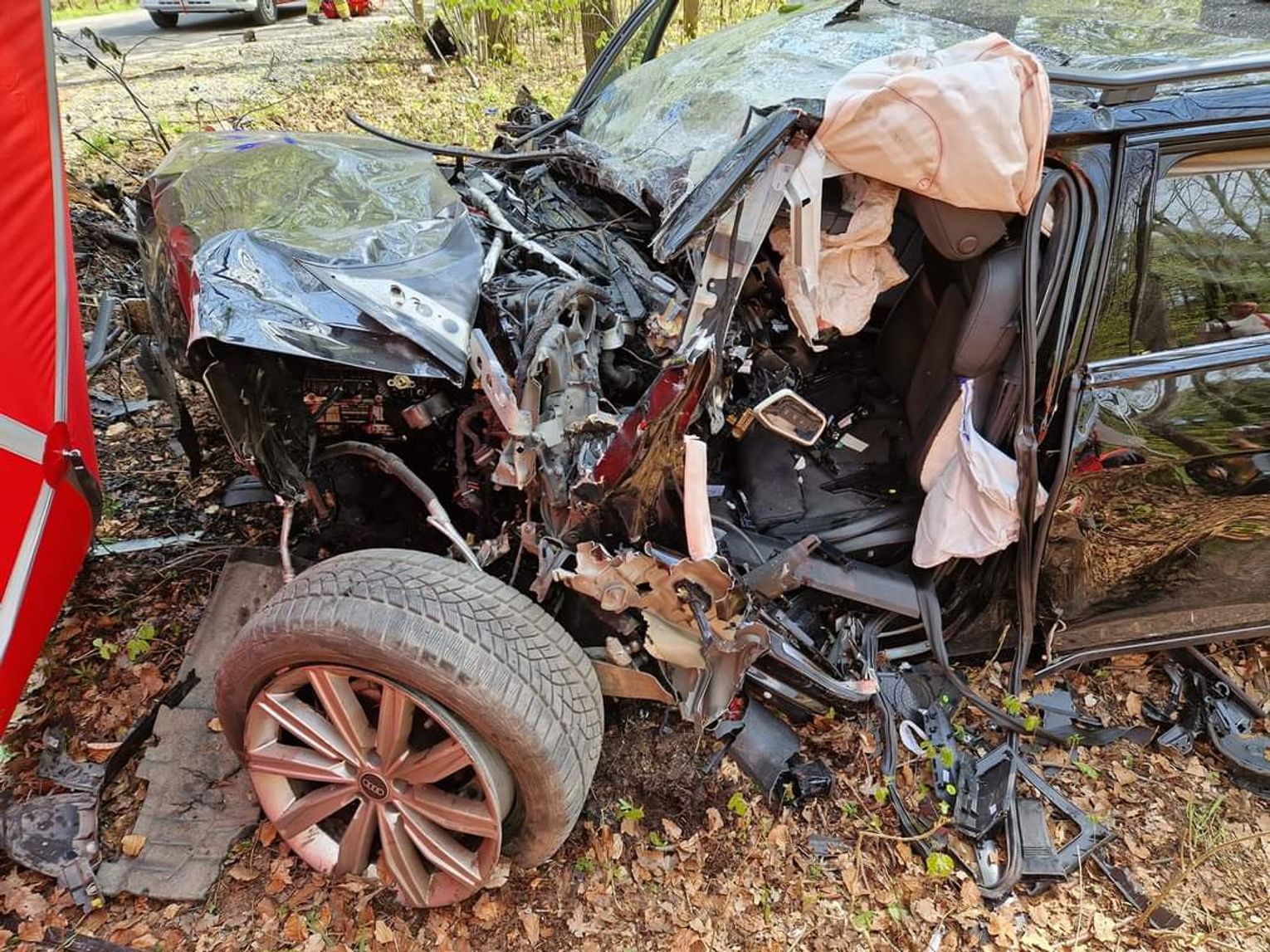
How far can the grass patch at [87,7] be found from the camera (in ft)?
48.2

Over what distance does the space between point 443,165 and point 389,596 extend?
1980 millimetres

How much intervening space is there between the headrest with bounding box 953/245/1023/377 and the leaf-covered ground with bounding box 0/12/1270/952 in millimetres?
1159

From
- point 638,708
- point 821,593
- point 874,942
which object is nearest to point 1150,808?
point 874,942

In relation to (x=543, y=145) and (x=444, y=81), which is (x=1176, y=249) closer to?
(x=543, y=145)

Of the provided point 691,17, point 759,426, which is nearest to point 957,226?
point 759,426

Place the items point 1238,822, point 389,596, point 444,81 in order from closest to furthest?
point 389,596 → point 1238,822 → point 444,81

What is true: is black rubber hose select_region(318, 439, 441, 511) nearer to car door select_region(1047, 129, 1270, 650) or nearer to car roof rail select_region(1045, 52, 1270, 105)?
car door select_region(1047, 129, 1270, 650)

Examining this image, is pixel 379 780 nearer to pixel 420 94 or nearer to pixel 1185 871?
pixel 1185 871

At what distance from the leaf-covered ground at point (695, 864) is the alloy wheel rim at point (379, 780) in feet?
0.48

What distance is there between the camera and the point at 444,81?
8.12m

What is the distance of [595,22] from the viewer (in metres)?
7.22

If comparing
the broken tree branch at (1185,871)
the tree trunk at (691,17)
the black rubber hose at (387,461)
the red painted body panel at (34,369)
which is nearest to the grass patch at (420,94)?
the tree trunk at (691,17)

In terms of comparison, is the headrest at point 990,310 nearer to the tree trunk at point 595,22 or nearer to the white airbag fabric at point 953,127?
the white airbag fabric at point 953,127

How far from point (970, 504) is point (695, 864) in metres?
1.23
